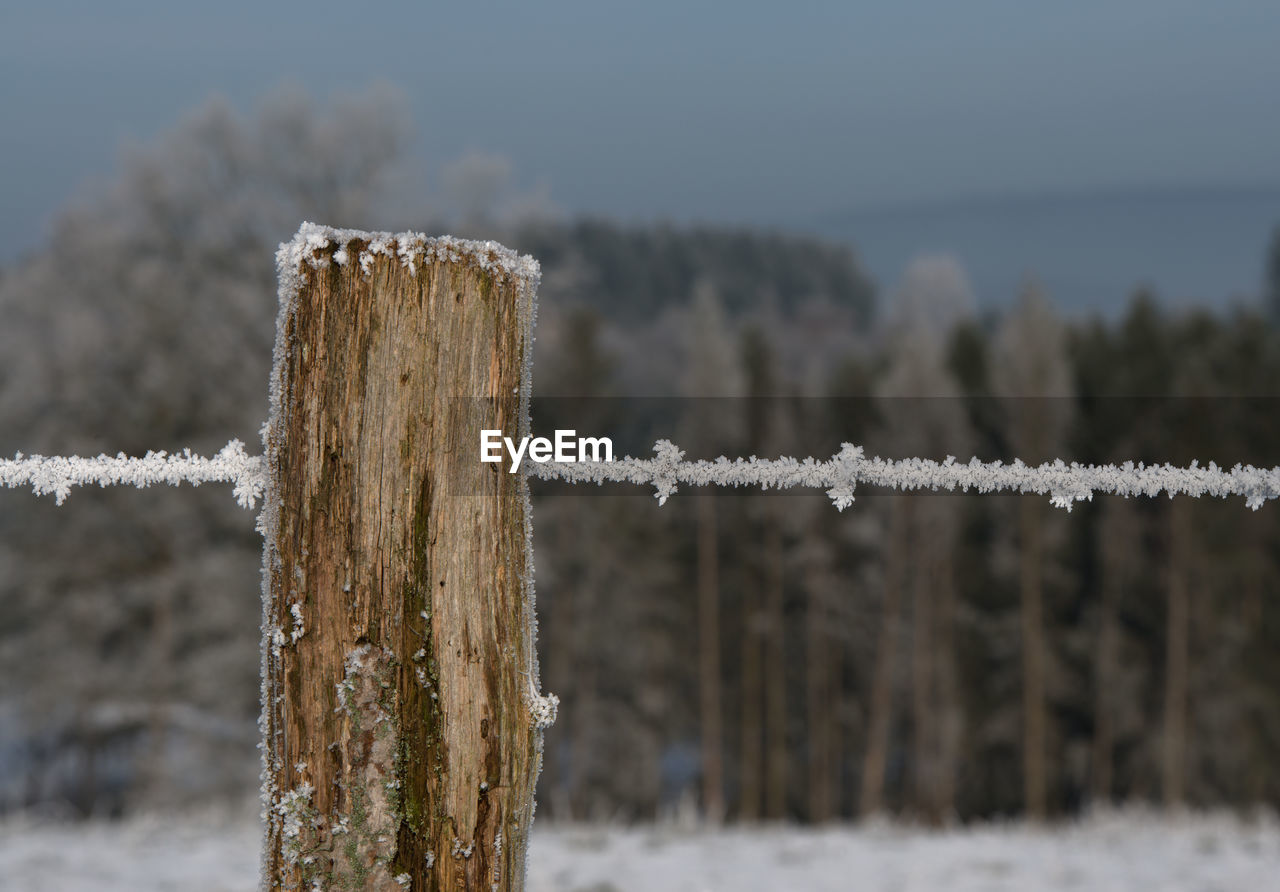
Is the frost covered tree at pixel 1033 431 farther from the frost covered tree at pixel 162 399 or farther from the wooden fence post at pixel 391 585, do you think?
the wooden fence post at pixel 391 585

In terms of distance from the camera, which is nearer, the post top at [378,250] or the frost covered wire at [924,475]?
the post top at [378,250]

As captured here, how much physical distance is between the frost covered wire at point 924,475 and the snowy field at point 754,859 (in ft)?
10.3

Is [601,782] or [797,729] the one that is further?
[797,729]

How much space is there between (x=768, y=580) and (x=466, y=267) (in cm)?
2051

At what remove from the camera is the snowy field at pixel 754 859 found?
488 centimetres

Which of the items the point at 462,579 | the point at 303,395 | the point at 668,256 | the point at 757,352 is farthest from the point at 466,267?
the point at 668,256

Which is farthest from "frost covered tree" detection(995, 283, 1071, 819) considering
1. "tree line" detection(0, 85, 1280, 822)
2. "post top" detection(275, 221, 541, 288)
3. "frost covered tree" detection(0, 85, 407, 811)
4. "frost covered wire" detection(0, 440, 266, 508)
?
"post top" detection(275, 221, 541, 288)

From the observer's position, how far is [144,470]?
2230 mm

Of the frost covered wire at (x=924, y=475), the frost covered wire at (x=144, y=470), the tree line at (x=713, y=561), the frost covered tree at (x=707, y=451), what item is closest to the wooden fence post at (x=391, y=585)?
the frost covered wire at (x=144, y=470)

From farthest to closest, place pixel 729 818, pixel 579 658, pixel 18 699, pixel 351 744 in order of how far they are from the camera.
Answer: pixel 729 818, pixel 579 658, pixel 18 699, pixel 351 744

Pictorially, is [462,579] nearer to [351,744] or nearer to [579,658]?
[351,744]

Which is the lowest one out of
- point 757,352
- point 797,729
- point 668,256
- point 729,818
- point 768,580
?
point 729,818

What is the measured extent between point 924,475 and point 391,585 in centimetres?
109

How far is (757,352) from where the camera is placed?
23.0m
